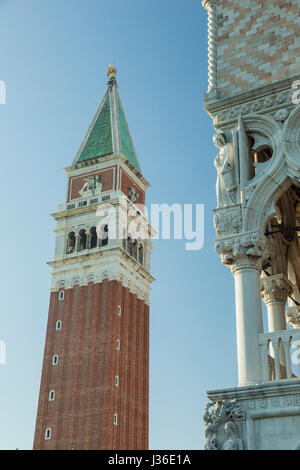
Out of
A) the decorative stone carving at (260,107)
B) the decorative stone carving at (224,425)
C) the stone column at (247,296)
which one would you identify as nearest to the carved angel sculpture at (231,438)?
the decorative stone carving at (224,425)

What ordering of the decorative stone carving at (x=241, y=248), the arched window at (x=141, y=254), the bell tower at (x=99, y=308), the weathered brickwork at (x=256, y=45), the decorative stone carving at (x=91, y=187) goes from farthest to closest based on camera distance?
the arched window at (x=141, y=254) → the decorative stone carving at (x=91, y=187) → the bell tower at (x=99, y=308) → the weathered brickwork at (x=256, y=45) → the decorative stone carving at (x=241, y=248)

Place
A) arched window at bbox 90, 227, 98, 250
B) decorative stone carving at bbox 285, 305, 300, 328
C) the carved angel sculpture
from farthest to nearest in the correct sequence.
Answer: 1. arched window at bbox 90, 227, 98, 250
2. decorative stone carving at bbox 285, 305, 300, 328
3. the carved angel sculpture

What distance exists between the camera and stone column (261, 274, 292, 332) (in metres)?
12.3

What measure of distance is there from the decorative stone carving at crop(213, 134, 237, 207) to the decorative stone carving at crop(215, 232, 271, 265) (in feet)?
2.26

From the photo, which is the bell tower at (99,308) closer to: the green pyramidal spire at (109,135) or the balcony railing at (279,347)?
the green pyramidal spire at (109,135)

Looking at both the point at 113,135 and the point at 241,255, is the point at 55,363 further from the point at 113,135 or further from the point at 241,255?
the point at 241,255

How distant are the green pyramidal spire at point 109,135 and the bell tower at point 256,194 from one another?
53.0 metres

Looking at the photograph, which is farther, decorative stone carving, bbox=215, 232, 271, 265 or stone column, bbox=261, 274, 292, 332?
stone column, bbox=261, 274, 292, 332

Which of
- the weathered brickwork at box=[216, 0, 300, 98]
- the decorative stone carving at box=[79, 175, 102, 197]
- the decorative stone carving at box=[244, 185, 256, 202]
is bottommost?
the decorative stone carving at box=[244, 185, 256, 202]

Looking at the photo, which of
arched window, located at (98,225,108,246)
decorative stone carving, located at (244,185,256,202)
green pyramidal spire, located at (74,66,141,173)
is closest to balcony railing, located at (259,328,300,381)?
decorative stone carving, located at (244,185,256,202)

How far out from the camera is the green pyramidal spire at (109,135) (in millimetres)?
65688

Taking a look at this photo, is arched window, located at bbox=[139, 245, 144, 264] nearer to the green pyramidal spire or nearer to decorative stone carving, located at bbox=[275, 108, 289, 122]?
the green pyramidal spire

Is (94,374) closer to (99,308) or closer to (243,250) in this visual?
(99,308)

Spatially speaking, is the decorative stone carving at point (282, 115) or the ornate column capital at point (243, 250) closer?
the ornate column capital at point (243, 250)
